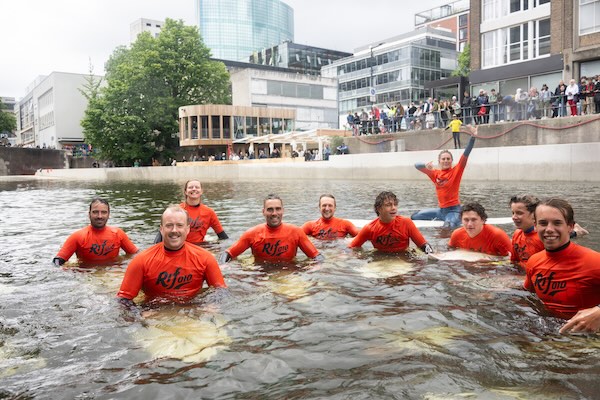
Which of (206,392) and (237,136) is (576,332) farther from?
(237,136)

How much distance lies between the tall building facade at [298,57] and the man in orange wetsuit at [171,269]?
318 feet

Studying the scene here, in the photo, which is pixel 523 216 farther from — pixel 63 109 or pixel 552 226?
pixel 63 109

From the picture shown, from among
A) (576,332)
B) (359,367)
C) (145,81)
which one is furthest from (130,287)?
(145,81)

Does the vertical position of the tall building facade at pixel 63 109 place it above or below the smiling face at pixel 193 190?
above

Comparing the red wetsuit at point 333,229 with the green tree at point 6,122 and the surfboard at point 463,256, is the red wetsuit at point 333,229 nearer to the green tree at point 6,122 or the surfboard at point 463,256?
the surfboard at point 463,256

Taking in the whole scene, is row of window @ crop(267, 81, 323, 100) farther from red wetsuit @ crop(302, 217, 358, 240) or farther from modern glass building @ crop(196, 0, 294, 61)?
modern glass building @ crop(196, 0, 294, 61)

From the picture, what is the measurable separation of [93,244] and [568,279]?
7.25 meters

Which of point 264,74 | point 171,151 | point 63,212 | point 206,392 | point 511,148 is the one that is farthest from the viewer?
point 264,74

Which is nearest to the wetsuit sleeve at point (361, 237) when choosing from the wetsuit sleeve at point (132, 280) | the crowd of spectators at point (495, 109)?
the wetsuit sleeve at point (132, 280)

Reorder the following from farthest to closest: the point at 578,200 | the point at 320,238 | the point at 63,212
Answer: the point at 63,212, the point at 578,200, the point at 320,238

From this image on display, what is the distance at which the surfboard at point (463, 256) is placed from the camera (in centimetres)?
858

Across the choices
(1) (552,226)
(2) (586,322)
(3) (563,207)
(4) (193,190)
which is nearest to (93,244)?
(4) (193,190)

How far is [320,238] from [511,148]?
19327 mm

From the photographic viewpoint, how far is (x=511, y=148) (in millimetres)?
26672
